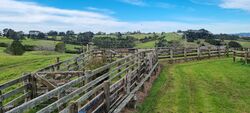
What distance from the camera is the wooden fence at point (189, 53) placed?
105 ft

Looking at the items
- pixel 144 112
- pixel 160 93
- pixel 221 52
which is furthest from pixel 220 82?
pixel 221 52

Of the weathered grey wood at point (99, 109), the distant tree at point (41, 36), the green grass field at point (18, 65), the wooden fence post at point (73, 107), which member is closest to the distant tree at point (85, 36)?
the distant tree at point (41, 36)

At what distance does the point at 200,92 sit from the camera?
55.1ft

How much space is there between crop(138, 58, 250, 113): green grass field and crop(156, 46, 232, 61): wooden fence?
670 cm

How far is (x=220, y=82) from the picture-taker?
20094 mm

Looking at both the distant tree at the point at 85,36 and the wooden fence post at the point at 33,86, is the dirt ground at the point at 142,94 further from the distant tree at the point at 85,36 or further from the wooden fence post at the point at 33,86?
the distant tree at the point at 85,36

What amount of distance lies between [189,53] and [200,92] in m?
17.4

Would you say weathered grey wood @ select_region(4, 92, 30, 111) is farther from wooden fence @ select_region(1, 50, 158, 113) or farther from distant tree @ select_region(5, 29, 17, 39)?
distant tree @ select_region(5, 29, 17, 39)

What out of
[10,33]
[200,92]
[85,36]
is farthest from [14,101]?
[10,33]

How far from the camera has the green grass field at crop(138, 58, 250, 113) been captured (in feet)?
44.2

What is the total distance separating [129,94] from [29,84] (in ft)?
12.6

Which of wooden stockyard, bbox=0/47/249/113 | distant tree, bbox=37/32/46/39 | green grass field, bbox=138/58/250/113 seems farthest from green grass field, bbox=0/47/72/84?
distant tree, bbox=37/32/46/39

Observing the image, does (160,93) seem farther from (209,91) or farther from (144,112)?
(144,112)

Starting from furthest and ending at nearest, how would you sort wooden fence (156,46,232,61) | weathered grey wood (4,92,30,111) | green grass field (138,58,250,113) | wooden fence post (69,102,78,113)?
wooden fence (156,46,232,61)
green grass field (138,58,250,113)
weathered grey wood (4,92,30,111)
wooden fence post (69,102,78,113)
